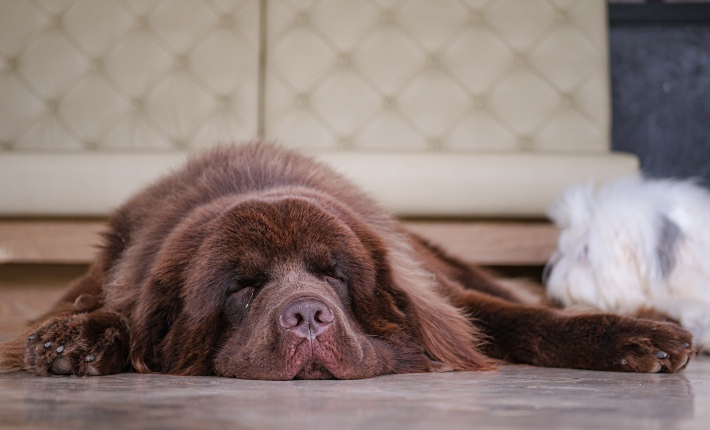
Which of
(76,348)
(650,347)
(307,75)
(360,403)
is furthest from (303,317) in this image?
(307,75)

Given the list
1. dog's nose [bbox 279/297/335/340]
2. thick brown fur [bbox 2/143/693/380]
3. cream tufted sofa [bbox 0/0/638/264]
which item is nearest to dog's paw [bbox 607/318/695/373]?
thick brown fur [bbox 2/143/693/380]

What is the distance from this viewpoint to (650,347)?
5.38 ft

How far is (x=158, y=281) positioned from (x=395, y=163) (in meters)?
1.55

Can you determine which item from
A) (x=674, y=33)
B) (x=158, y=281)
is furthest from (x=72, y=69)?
(x=674, y=33)

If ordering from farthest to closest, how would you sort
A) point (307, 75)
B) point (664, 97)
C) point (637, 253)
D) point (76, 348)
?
point (664, 97), point (307, 75), point (637, 253), point (76, 348)

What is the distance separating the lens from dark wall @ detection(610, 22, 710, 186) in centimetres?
397

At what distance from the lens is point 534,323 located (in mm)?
1856

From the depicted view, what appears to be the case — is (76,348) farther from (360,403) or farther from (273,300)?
(360,403)

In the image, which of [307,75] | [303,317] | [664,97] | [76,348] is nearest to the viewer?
[303,317]

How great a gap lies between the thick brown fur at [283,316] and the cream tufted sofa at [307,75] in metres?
1.77

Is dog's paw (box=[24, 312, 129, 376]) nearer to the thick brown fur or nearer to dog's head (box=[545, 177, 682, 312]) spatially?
the thick brown fur

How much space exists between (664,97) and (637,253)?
1804 millimetres

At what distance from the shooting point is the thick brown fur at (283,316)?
4.85ft

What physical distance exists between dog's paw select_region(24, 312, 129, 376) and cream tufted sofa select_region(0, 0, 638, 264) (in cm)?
201
